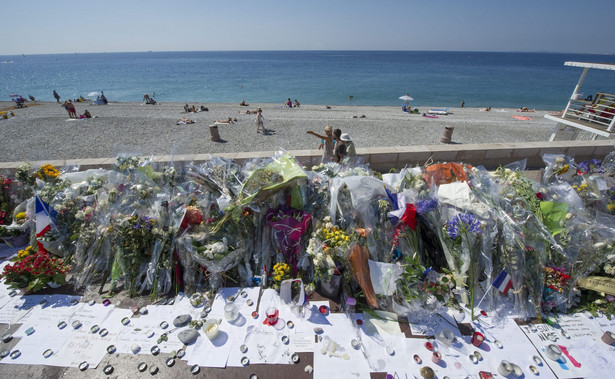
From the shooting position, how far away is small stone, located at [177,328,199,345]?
2868 mm

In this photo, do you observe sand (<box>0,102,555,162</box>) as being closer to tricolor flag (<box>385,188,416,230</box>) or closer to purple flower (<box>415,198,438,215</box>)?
tricolor flag (<box>385,188,416,230</box>)

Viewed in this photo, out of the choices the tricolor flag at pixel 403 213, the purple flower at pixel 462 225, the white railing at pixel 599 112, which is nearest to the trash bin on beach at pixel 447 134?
the white railing at pixel 599 112

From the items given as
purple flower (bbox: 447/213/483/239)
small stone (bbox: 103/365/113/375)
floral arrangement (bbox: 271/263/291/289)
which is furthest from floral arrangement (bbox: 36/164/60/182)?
purple flower (bbox: 447/213/483/239)

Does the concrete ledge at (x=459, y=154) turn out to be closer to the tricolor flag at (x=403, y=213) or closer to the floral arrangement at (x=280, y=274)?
the tricolor flag at (x=403, y=213)

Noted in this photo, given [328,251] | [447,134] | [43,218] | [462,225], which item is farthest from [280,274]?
[447,134]

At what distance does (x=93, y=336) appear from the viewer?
2941 millimetres

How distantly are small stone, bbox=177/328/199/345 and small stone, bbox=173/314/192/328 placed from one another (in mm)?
111

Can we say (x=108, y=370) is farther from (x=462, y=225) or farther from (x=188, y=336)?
(x=462, y=225)

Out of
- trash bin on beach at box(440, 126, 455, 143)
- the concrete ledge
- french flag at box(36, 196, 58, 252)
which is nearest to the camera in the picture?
french flag at box(36, 196, 58, 252)

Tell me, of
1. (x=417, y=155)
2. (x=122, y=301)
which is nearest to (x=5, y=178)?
(x=122, y=301)

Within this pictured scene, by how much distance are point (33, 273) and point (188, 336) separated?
7.78 feet

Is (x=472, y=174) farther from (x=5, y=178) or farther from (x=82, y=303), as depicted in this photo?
(x=5, y=178)

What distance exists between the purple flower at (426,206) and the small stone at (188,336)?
3.08 meters

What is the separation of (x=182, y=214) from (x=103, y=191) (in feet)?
4.81
